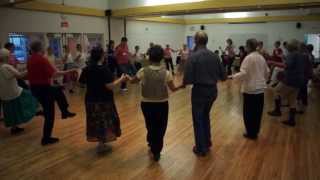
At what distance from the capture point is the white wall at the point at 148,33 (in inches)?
484

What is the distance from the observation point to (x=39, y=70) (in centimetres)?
407

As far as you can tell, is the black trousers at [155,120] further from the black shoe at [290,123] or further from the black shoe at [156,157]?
the black shoe at [290,123]

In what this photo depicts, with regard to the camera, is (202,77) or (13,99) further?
(13,99)

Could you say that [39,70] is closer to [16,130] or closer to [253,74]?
[16,130]

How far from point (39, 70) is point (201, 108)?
2257 mm

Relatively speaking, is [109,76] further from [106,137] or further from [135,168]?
[135,168]

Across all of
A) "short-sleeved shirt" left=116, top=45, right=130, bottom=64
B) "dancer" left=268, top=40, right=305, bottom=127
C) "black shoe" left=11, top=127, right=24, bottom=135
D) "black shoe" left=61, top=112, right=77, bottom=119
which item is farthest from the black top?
"short-sleeved shirt" left=116, top=45, right=130, bottom=64

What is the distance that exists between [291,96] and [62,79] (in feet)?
21.9

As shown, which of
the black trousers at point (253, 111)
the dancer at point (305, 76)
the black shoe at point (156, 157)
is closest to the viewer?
the black shoe at point (156, 157)

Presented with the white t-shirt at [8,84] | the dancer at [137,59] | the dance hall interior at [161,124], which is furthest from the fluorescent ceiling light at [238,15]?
the white t-shirt at [8,84]

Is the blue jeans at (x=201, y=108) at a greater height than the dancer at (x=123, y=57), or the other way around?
the dancer at (x=123, y=57)

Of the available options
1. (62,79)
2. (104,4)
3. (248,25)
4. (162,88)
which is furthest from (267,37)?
(162,88)

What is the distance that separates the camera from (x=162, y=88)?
3.38 m

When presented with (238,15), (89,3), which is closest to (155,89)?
(89,3)
